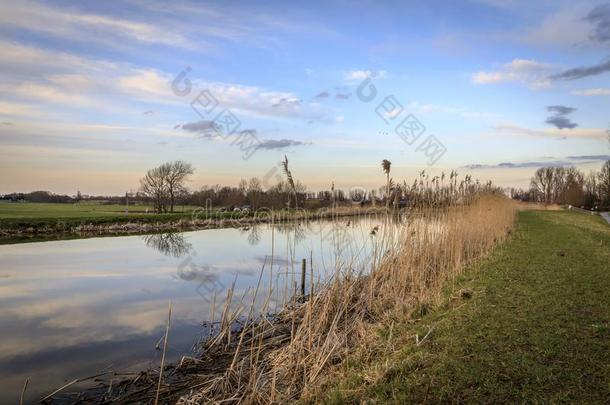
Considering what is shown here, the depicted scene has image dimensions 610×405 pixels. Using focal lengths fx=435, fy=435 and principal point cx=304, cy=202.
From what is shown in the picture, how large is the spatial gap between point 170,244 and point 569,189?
66586 mm

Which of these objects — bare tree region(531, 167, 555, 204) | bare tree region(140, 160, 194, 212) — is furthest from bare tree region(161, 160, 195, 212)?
bare tree region(531, 167, 555, 204)

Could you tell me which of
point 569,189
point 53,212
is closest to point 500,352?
point 53,212

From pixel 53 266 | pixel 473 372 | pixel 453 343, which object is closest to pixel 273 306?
pixel 453 343

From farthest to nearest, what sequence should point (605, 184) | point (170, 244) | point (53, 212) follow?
point (605, 184)
point (53, 212)
point (170, 244)

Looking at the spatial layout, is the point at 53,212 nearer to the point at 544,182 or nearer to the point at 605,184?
the point at 605,184

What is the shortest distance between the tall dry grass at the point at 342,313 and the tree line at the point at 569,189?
122 ft

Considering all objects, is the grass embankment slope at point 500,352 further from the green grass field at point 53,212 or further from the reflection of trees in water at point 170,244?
the green grass field at point 53,212

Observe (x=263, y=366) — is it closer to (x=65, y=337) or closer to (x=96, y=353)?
(x=96, y=353)

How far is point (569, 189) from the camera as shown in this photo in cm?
6762

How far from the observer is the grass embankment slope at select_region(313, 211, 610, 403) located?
3.92 m

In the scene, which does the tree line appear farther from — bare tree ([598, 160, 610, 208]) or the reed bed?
the reed bed

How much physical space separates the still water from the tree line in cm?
3746

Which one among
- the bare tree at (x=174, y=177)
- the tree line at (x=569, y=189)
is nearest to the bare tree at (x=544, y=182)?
the tree line at (x=569, y=189)

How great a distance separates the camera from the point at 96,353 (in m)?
6.83
